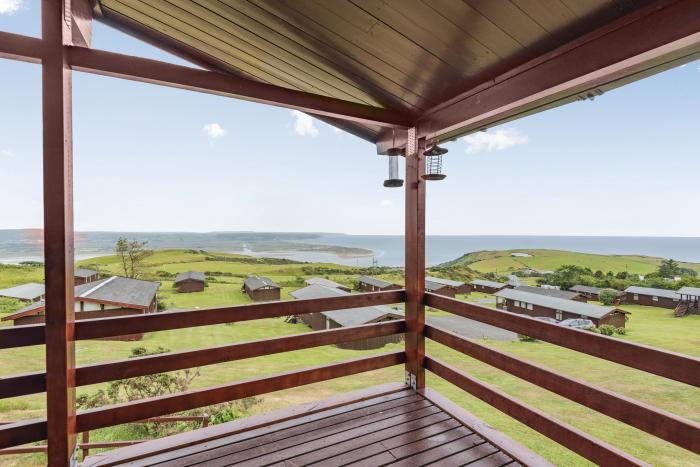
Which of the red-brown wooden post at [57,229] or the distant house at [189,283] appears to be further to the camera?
the distant house at [189,283]

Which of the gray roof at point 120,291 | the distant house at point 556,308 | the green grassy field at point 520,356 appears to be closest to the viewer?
the gray roof at point 120,291

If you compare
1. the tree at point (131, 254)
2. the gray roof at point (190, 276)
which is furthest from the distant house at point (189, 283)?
the tree at point (131, 254)

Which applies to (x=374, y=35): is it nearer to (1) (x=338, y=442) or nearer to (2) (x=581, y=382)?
(2) (x=581, y=382)

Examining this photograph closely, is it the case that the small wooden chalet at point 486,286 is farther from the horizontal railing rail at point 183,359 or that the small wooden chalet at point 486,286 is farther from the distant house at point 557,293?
the horizontal railing rail at point 183,359

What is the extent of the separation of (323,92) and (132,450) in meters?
2.54

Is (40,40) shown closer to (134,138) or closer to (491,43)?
(491,43)

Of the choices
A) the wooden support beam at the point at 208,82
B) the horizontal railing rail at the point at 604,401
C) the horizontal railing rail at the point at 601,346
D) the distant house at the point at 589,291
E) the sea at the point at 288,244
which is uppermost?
the wooden support beam at the point at 208,82

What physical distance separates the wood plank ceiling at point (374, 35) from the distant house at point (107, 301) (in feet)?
5.17

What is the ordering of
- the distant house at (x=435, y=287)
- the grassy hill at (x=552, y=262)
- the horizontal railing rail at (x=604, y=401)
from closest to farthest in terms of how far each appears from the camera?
the horizontal railing rail at (x=604, y=401)
the distant house at (x=435, y=287)
the grassy hill at (x=552, y=262)

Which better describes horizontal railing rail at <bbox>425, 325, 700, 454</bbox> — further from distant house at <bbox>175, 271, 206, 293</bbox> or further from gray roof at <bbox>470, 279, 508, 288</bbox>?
distant house at <bbox>175, 271, 206, 293</bbox>

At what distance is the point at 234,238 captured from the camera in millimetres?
5191

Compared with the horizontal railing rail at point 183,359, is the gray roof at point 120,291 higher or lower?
higher

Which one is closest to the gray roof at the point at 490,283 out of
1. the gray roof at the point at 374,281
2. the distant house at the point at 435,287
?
the gray roof at the point at 374,281

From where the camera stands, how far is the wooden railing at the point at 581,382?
1235 millimetres
